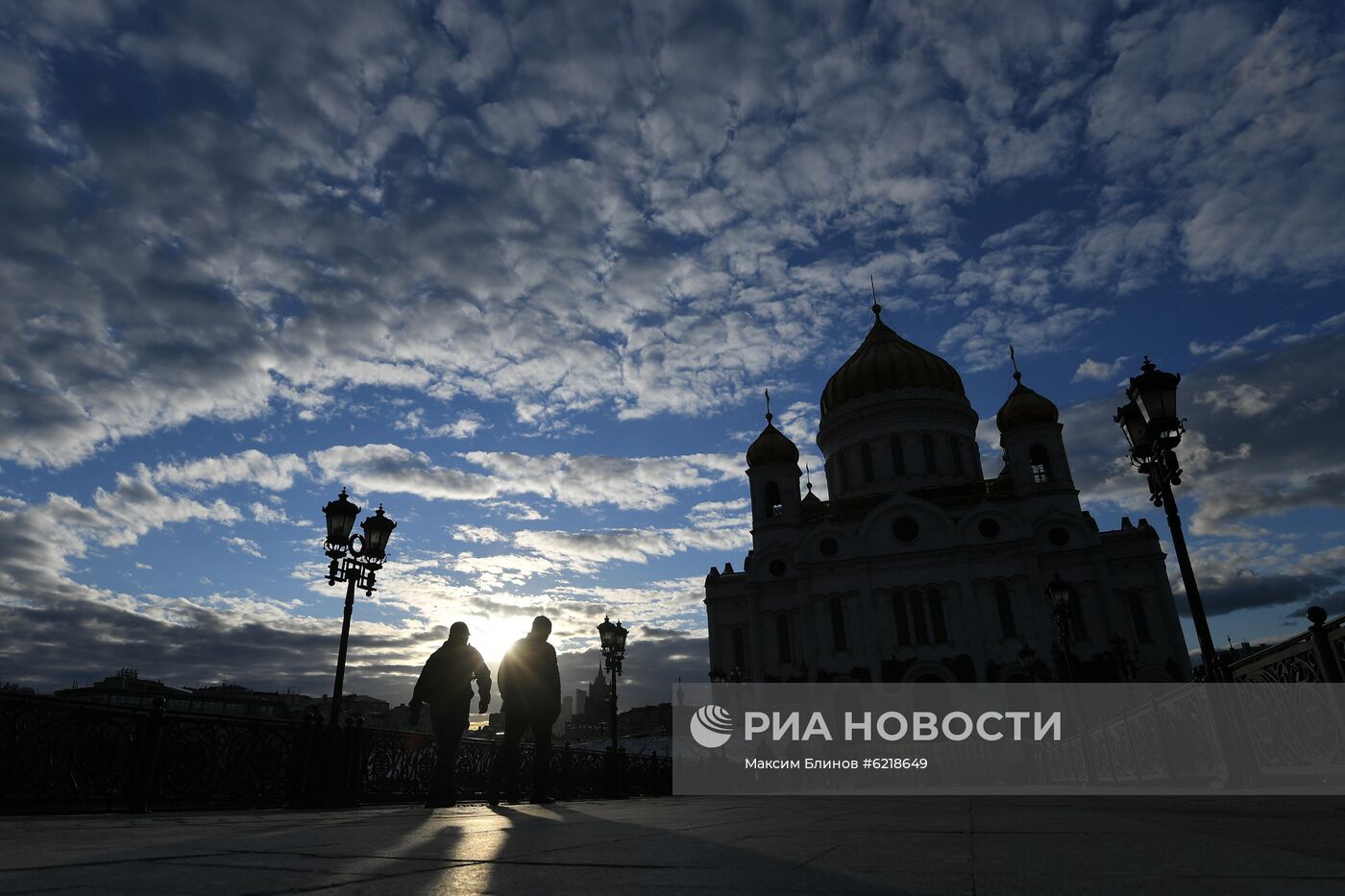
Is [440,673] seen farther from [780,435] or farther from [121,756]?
[780,435]

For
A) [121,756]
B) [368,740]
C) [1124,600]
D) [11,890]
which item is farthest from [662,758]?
[1124,600]

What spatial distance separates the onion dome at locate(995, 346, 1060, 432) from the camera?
41312mm

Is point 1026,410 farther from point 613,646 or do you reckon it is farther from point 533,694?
point 533,694

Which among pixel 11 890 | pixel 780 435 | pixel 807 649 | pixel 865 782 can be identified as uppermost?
pixel 780 435

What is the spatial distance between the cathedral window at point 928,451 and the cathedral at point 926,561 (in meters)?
0.07

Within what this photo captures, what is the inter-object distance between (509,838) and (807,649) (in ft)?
123

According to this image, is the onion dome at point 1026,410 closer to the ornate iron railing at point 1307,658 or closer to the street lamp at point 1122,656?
the street lamp at point 1122,656

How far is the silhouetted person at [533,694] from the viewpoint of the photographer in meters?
9.20

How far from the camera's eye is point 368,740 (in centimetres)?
1133

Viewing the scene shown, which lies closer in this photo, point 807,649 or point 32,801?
point 32,801

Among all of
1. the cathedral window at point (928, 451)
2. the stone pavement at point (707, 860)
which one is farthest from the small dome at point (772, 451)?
the stone pavement at point (707, 860)

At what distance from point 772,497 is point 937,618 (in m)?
12.4

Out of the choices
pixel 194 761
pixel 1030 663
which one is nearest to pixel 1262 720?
pixel 194 761

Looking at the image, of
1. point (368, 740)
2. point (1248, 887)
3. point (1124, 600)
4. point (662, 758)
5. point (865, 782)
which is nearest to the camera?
point (1248, 887)
